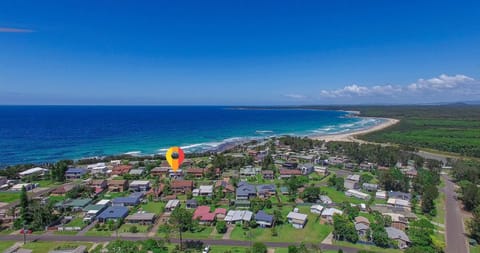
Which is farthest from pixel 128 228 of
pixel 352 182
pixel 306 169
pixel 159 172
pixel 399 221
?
pixel 352 182

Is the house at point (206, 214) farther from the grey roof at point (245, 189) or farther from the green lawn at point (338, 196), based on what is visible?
the green lawn at point (338, 196)

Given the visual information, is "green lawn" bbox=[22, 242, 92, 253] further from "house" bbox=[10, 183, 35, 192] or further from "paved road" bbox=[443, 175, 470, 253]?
"paved road" bbox=[443, 175, 470, 253]

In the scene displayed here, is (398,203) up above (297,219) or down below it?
below

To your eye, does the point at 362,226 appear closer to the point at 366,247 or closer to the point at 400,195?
the point at 366,247

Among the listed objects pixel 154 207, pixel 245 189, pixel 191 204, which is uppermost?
pixel 245 189

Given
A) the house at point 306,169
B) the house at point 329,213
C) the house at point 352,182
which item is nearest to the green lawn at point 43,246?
the house at point 329,213

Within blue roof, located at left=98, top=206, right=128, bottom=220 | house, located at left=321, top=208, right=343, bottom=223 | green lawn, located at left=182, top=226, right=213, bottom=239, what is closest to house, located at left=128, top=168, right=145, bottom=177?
blue roof, located at left=98, top=206, right=128, bottom=220
